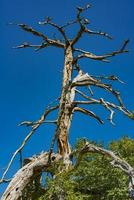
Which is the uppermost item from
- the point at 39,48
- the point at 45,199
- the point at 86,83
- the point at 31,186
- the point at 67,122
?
the point at 39,48

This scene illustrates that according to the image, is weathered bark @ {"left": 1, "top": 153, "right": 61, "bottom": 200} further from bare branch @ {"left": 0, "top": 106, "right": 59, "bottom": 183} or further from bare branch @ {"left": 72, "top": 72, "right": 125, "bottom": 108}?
bare branch @ {"left": 72, "top": 72, "right": 125, "bottom": 108}

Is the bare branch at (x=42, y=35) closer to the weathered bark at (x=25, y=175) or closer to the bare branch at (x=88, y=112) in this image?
the bare branch at (x=88, y=112)

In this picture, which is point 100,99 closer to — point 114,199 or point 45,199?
point 114,199

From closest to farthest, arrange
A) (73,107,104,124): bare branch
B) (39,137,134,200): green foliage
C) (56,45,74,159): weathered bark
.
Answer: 1. (39,137,134,200): green foliage
2. (56,45,74,159): weathered bark
3. (73,107,104,124): bare branch

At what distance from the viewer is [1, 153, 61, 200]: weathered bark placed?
14.7 m

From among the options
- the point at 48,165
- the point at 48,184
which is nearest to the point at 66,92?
the point at 48,165

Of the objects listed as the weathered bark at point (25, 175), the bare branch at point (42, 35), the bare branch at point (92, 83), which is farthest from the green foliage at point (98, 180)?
the bare branch at point (42, 35)

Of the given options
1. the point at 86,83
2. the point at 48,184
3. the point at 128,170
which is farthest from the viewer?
the point at 86,83

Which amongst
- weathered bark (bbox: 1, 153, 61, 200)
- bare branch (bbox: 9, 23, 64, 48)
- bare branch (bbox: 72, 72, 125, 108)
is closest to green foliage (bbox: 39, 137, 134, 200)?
weathered bark (bbox: 1, 153, 61, 200)

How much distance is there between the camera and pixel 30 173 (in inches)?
607

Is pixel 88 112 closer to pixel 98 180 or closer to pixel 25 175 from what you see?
pixel 98 180

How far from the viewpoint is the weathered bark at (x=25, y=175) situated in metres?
14.7

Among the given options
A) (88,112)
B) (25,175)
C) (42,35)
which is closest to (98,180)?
(88,112)

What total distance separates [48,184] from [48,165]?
144 cm
